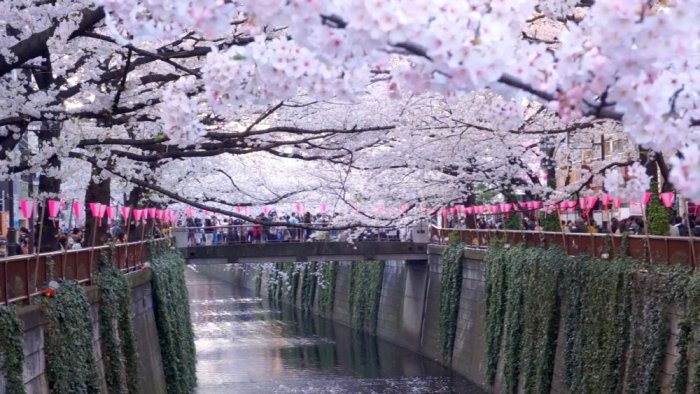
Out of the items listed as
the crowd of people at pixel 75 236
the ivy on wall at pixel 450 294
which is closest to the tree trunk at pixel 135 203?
the crowd of people at pixel 75 236

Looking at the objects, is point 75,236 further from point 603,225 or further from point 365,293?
point 365,293

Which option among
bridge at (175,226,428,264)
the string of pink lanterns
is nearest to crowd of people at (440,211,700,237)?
the string of pink lanterns

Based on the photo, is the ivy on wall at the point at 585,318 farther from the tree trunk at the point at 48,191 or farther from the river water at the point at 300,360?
the tree trunk at the point at 48,191

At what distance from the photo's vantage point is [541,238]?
27.2 m

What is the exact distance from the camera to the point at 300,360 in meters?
38.6

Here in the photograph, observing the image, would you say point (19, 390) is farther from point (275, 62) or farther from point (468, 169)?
point (468, 169)

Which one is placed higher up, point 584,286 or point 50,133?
point 50,133

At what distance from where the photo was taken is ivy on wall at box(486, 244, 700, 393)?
18281 millimetres

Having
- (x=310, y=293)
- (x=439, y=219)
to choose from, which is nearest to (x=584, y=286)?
(x=439, y=219)

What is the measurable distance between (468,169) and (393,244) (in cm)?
1202

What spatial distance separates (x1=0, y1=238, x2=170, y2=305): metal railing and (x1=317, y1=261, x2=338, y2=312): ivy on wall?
94.5 feet

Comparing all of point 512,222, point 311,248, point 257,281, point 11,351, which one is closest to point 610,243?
point 512,222

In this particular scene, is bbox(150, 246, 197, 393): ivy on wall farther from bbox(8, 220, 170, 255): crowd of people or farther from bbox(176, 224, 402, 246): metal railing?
bbox(176, 224, 402, 246): metal railing

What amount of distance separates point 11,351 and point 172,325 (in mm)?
16163
